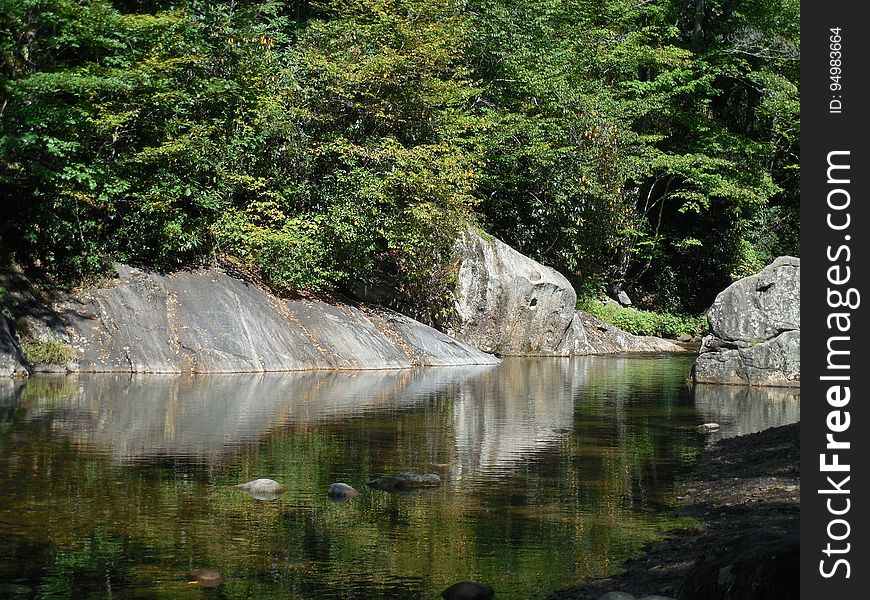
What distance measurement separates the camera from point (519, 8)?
36.1 m

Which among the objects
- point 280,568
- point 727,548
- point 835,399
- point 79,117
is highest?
point 79,117

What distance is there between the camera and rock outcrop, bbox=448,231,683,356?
31344 mm

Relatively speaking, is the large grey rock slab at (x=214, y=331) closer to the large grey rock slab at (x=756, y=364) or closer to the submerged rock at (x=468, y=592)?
the large grey rock slab at (x=756, y=364)

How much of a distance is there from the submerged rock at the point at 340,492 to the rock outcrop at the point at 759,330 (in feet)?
47.5

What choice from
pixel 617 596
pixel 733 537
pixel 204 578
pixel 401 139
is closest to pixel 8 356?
pixel 401 139

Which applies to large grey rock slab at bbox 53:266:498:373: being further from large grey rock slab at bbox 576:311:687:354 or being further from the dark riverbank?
the dark riverbank

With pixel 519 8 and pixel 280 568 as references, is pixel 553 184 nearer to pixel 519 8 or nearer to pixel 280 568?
pixel 519 8

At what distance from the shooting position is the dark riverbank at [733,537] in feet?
17.4

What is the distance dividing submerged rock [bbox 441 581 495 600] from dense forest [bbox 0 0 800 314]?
682 inches

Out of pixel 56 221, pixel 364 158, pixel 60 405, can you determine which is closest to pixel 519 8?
pixel 364 158

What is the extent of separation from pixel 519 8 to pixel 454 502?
94.6 ft

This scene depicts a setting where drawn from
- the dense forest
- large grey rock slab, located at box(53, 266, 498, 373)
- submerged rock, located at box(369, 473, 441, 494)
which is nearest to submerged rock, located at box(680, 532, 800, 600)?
submerged rock, located at box(369, 473, 441, 494)

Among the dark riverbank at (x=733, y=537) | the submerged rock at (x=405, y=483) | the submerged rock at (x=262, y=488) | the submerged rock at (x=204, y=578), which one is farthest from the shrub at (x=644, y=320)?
the submerged rock at (x=204, y=578)

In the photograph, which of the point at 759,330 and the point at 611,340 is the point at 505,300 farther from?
the point at 759,330
